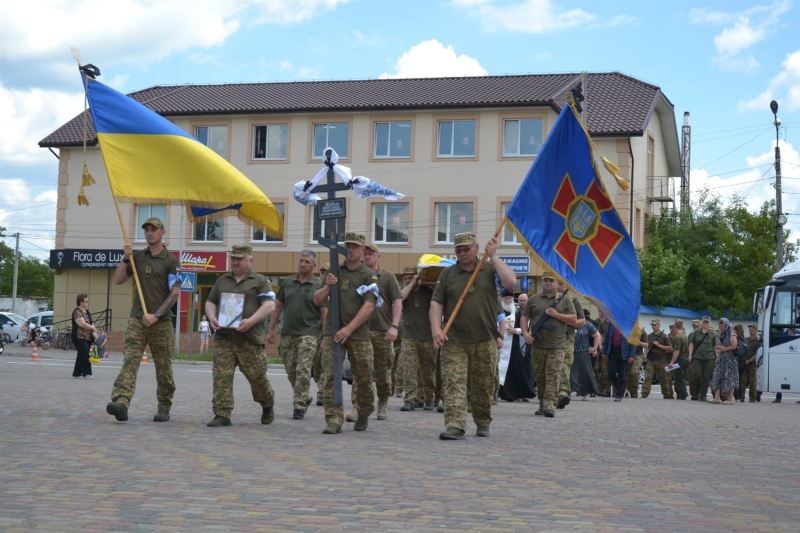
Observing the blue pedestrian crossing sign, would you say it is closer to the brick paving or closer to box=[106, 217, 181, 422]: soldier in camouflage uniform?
the brick paving

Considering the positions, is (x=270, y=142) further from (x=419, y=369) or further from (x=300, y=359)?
(x=300, y=359)

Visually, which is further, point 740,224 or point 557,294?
point 740,224

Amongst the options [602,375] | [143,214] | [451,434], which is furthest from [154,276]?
[143,214]

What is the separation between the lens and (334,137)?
44812 mm

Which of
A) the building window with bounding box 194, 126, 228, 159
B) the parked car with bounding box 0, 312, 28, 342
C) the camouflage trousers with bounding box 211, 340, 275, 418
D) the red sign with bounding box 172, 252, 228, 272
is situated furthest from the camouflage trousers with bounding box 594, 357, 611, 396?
the parked car with bounding box 0, 312, 28, 342

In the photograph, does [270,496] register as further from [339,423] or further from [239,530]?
[339,423]

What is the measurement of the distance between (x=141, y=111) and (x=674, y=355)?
15117mm

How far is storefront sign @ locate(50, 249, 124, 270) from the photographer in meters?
46.4

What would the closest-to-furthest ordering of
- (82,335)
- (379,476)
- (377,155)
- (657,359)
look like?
(379,476) → (82,335) → (657,359) → (377,155)

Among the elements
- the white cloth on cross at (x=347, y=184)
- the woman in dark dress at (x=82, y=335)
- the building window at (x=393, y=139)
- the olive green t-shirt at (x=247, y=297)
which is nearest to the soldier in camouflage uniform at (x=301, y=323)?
the olive green t-shirt at (x=247, y=297)

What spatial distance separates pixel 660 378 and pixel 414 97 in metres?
22.6

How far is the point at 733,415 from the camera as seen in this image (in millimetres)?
17281

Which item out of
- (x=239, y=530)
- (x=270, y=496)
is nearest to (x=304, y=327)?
(x=270, y=496)

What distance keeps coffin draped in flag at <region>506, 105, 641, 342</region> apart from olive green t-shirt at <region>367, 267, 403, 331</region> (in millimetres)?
1569
